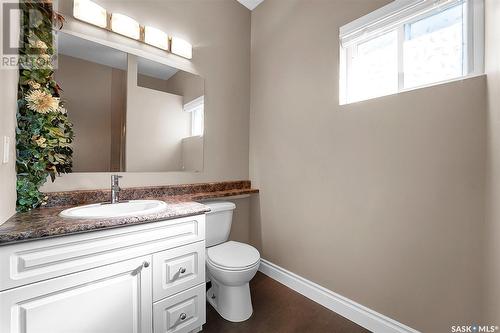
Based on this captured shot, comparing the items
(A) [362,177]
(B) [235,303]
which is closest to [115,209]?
(B) [235,303]

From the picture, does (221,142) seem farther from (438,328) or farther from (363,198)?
(438,328)

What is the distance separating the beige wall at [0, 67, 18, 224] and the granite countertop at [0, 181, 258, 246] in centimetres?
7

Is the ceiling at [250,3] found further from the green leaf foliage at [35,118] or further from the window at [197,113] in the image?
the green leaf foliage at [35,118]

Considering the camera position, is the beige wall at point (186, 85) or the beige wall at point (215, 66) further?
the beige wall at point (186, 85)

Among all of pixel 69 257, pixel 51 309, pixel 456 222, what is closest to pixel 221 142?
pixel 69 257

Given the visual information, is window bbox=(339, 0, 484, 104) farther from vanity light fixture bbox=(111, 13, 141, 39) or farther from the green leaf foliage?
the green leaf foliage

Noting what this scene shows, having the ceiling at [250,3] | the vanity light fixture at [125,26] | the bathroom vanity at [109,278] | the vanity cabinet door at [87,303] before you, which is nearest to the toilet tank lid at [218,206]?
the bathroom vanity at [109,278]

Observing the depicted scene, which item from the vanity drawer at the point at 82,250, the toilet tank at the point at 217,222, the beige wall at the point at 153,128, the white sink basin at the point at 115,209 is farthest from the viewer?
the toilet tank at the point at 217,222

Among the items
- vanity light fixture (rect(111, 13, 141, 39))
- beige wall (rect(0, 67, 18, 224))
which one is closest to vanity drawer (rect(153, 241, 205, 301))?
beige wall (rect(0, 67, 18, 224))

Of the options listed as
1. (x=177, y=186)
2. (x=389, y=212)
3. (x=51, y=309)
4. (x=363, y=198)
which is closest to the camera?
(x=51, y=309)

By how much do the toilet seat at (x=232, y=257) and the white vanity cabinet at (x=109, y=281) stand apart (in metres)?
0.18

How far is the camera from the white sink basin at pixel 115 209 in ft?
3.66

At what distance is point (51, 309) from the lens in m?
0.90

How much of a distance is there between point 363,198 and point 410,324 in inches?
30.0
